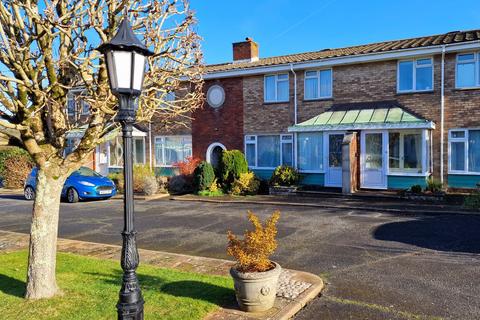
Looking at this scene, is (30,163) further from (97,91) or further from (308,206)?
(97,91)

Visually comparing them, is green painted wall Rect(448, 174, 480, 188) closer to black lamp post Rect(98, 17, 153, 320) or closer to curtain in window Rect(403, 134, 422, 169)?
curtain in window Rect(403, 134, 422, 169)

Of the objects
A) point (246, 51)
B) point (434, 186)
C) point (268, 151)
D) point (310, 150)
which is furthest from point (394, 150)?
point (246, 51)

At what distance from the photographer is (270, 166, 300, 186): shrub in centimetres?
1691

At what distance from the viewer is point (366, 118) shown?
1591 cm

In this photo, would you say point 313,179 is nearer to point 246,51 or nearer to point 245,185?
point 245,185

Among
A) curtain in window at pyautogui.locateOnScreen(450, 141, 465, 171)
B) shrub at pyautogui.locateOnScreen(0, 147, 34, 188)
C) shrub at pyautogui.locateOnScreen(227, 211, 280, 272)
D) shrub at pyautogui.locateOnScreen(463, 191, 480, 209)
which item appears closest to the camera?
shrub at pyautogui.locateOnScreen(227, 211, 280, 272)

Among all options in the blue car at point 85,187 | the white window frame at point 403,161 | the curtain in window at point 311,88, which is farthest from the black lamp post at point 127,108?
the curtain in window at point 311,88

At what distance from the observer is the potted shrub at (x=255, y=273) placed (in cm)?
478

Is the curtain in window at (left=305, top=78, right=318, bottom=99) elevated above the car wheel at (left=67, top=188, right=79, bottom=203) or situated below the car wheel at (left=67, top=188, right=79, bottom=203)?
above

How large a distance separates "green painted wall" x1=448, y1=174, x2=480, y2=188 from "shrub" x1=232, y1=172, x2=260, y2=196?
753cm

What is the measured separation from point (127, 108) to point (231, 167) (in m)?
13.4

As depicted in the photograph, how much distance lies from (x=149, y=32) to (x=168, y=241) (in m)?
4.66

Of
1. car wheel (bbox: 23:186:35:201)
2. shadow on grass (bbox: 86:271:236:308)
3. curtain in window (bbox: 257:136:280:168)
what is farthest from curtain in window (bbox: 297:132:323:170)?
shadow on grass (bbox: 86:271:236:308)

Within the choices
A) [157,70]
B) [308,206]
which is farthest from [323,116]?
[157,70]
